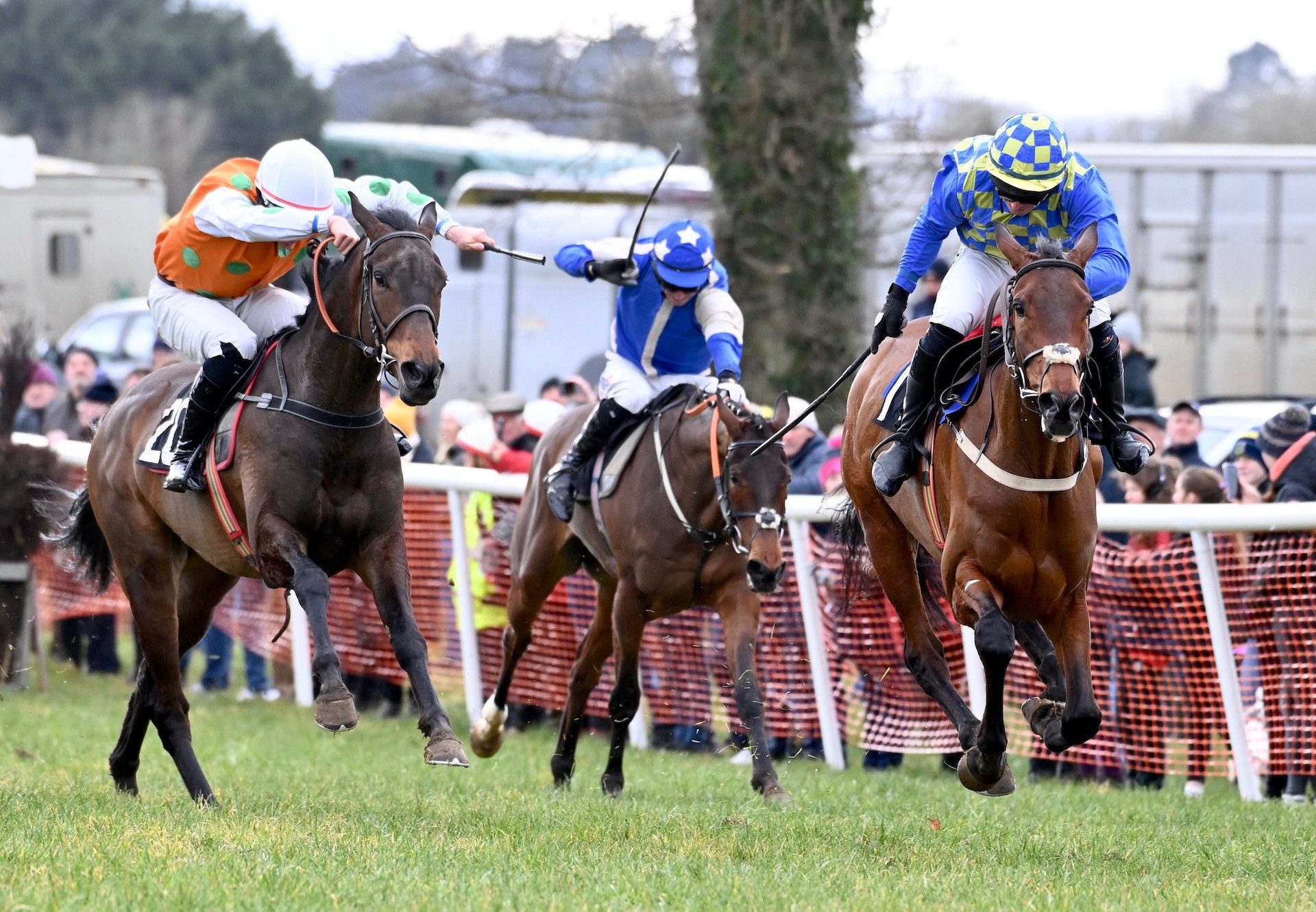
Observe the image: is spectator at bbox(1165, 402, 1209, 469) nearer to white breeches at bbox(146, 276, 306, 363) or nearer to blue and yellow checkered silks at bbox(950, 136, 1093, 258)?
blue and yellow checkered silks at bbox(950, 136, 1093, 258)

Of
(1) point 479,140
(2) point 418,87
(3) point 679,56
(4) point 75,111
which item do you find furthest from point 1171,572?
(4) point 75,111

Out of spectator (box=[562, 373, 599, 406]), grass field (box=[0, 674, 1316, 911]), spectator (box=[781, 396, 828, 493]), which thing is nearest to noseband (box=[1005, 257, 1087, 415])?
grass field (box=[0, 674, 1316, 911])

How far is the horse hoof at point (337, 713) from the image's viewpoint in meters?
6.24

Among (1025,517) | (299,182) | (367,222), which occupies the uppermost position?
(299,182)

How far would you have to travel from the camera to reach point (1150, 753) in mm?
8797

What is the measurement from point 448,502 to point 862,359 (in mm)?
4582

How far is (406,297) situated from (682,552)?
7.96 feet

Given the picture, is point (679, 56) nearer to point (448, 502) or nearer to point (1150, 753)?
point (448, 502)

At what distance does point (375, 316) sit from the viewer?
6.55 m

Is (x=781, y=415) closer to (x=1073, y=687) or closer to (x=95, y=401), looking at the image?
(x=1073, y=687)

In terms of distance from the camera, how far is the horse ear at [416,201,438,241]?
6.78 metres

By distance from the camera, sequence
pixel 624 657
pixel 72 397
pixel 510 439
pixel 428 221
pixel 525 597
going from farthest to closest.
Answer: pixel 72 397
pixel 510 439
pixel 525 597
pixel 624 657
pixel 428 221

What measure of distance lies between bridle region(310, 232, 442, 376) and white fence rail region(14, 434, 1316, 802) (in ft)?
10.3

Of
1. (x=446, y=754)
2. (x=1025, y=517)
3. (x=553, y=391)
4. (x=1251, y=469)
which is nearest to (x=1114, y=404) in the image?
(x=1025, y=517)
